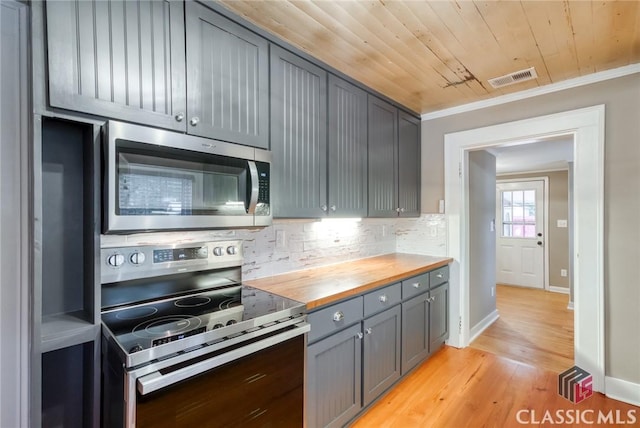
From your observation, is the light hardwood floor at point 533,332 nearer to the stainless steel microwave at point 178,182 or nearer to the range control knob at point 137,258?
the stainless steel microwave at point 178,182

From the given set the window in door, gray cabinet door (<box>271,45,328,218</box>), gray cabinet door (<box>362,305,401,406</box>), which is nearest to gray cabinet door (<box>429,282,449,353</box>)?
gray cabinet door (<box>362,305,401,406</box>)

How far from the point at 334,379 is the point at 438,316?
1502mm

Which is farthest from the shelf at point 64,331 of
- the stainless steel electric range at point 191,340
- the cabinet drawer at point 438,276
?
the cabinet drawer at point 438,276

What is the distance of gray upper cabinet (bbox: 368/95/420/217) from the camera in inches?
101

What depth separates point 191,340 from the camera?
1115 millimetres

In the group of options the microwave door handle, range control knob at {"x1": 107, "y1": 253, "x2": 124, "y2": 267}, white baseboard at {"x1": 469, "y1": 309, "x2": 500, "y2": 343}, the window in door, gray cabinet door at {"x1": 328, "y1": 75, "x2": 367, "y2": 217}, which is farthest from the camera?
the window in door

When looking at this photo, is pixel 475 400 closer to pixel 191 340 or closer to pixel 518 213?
pixel 191 340

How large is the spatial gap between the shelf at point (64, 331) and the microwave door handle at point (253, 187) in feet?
2.57

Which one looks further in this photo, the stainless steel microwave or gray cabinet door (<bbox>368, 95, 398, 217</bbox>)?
gray cabinet door (<bbox>368, 95, 398, 217</bbox>)

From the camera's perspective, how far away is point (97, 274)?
122 centimetres

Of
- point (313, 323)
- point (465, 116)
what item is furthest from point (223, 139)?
point (465, 116)

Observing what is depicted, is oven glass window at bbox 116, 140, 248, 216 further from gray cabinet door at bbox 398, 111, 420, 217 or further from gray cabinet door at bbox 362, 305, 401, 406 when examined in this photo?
gray cabinet door at bbox 398, 111, 420, 217

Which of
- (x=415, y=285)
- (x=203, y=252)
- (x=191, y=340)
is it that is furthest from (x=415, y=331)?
(x=191, y=340)

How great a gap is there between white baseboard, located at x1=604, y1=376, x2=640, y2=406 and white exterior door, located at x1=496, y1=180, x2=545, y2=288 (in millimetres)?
3605
